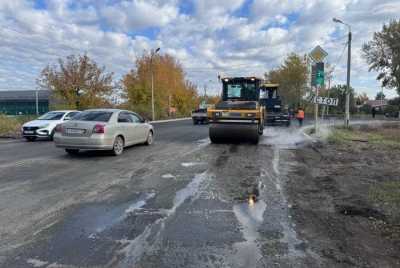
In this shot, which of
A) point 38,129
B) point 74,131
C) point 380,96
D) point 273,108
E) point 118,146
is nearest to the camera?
point 74,131

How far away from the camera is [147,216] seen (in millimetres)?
4750

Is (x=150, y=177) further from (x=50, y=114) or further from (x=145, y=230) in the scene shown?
(x=50, y=114)

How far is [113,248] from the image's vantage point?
12.1 ft

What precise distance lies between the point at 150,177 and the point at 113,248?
11.8 ft

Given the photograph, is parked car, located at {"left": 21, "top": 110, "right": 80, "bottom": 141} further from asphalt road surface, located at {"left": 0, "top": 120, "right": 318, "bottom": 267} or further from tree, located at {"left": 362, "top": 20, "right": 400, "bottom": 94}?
tree, located at {"left": 362, "top": 20, "right": 400, "bottom": 94}

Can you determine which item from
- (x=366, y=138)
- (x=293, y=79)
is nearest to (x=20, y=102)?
(x=293, y=79)

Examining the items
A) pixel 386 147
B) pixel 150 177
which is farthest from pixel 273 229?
pixel 386 147

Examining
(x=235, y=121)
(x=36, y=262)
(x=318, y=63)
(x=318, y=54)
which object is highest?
(x=318, y=54)

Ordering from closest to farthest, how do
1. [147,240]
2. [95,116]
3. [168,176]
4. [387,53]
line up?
1. [147,240]
2. [168,176]
3. [95,116]
4. [387,53]

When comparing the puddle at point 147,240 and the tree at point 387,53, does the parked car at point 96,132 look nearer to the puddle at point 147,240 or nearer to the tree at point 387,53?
the puddle at point 147,240

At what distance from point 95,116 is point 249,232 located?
7675 millimetres

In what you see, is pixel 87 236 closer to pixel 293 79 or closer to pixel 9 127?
pixel 9 127

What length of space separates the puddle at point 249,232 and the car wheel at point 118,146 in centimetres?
614

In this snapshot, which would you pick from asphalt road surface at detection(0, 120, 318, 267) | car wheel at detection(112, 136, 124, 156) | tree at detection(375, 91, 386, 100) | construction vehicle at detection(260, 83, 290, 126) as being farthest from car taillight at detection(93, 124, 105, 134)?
tree at detection(375, 91, 386, 100)
